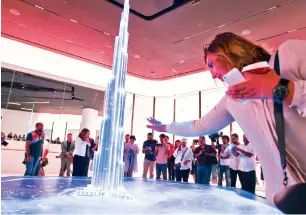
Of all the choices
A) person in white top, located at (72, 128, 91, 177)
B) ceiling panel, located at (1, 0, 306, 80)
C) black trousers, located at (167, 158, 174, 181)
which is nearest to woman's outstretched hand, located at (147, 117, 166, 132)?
ceiling panel, located at (1, 0, 306, 80)

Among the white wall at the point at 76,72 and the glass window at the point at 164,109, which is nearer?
the white wall at the point at 76,72

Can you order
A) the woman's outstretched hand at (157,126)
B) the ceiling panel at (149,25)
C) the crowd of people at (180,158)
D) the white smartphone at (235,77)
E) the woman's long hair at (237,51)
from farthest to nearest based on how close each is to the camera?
the ceiling panel at (149,25) → the crowd of people at (180,158) → the woman's outstretched hand at (157,126) → the woman's long hair at (237,51) → the white smartphone at (235,77)

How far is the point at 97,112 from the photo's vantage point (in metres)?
9.72

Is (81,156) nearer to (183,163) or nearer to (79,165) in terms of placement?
(79,165)

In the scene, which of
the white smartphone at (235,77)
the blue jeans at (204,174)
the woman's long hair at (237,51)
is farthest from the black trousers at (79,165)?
the white smartphone at (235,77)

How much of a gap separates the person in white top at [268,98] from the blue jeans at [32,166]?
449 cm

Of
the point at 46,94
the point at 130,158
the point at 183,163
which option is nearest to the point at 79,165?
the point at 130,158

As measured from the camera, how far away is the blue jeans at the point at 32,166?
4469mm

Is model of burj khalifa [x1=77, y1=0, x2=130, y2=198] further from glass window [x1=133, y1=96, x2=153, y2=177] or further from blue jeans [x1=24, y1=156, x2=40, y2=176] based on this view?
glass window [x1=133, y1=96, x2=153, y2=177]

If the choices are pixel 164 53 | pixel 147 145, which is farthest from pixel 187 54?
pixel 147 145

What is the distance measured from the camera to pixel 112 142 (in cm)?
232

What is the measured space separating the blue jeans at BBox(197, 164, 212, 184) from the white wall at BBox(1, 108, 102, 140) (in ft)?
17.5

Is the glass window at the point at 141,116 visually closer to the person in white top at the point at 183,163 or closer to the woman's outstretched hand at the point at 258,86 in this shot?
the person in white top at the point at 183,163

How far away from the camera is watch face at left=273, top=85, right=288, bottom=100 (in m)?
0.60
